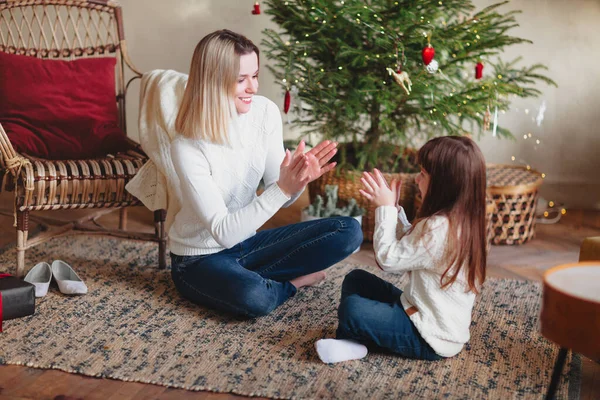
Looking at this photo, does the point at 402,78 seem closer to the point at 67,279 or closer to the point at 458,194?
the point at 458,194

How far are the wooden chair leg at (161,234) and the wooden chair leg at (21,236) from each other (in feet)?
1.36

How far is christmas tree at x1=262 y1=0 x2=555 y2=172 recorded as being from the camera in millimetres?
2508

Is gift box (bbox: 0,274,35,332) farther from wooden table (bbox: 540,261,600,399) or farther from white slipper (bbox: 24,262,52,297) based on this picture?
wooden table (bbox: 540,261,600,399)

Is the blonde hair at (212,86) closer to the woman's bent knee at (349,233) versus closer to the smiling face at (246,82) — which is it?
the smiling face at (246,82)

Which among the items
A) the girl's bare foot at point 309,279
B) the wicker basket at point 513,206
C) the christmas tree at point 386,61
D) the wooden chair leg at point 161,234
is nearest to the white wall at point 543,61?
the wicker basket at point 513,206

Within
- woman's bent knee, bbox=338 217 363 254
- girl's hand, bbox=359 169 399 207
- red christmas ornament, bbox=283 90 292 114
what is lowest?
woman's bent knee, bbox=338 217 363 254

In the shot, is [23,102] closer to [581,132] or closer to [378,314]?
[378,314]

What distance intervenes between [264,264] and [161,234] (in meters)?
0.48

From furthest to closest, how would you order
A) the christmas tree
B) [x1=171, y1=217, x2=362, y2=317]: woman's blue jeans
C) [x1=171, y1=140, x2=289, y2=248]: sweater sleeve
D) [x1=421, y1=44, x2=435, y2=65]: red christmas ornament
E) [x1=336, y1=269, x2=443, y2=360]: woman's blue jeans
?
the christmas tree, [x1=421, y1=44, x2=435, y2=65]: red christmas ornament, [x1=171, y1=217, x2=362, y2=317]: woman's blue jeans, [x1=171, y1=140, x2=289, y2=248]: sweater sleeve, [x1=336, y1=269, x2=443, y2=360]: woman's blue jeans

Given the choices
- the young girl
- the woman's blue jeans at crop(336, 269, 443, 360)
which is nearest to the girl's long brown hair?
the young girl

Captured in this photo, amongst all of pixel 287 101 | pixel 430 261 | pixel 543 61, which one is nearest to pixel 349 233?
pixel 430 261

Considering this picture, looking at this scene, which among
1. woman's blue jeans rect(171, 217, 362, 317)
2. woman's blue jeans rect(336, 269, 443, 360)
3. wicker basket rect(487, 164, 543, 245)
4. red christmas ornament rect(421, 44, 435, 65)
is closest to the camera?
woman's blue jeans rect(336, 269, 443, 360)

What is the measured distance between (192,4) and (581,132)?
199cm

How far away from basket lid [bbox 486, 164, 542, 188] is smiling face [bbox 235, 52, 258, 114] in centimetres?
124
